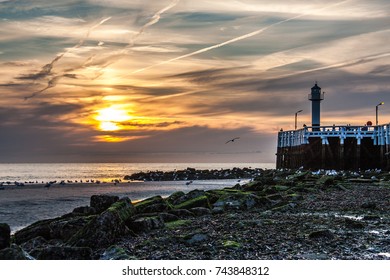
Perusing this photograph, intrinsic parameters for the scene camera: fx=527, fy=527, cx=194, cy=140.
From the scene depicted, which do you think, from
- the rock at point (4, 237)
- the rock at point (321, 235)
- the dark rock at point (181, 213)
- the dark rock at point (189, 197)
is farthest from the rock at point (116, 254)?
the dark rock at point (189, 197)

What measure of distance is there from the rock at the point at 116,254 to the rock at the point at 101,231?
25.9 inches

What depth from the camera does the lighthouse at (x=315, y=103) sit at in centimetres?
6850

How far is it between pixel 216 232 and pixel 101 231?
2.91 m

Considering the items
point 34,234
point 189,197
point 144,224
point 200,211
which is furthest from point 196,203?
point 34,234

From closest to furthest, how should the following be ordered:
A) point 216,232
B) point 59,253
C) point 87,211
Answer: point 59,253, point 216,232, point 87,211

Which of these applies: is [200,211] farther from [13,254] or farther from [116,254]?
[13,254]

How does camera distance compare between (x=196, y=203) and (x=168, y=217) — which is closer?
(x=168, y=217)

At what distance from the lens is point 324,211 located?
714 inches

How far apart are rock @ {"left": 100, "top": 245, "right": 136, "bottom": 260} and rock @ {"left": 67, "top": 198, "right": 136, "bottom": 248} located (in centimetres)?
66

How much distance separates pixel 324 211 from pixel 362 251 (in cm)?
710

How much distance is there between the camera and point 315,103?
6894 cm

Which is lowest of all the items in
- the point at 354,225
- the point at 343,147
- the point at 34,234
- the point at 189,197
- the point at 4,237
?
the point at 34,234
